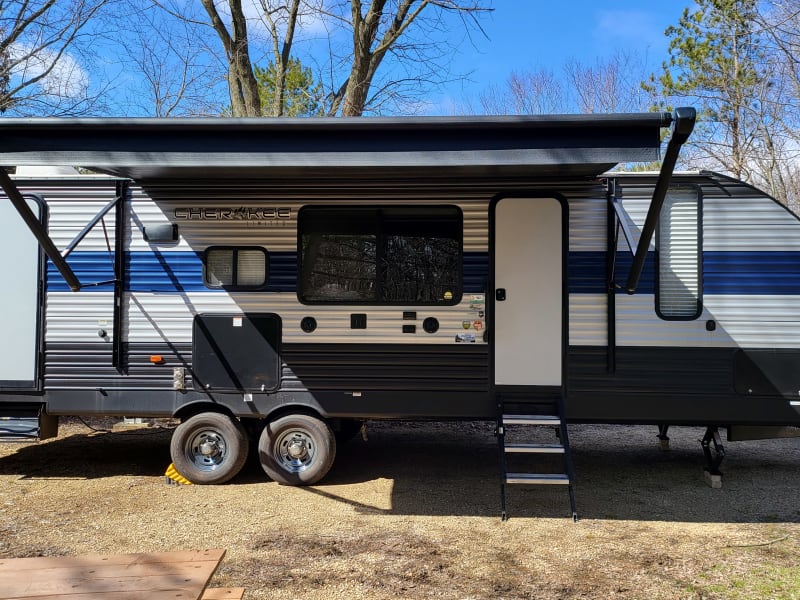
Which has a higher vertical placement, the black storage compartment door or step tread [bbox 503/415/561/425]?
the black storage compartment door

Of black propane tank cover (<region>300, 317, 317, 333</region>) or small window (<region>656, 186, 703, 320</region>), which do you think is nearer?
small window (<region>656, 186, 703, 320</region>)

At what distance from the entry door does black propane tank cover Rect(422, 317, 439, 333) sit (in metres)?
0.50

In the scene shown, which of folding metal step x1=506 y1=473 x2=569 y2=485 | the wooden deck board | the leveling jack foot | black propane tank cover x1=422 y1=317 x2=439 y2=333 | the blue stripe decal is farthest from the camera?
the leveling jack foot

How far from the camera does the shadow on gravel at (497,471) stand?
5168 millimetres

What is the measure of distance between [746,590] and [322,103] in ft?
33.9

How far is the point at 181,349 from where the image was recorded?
5.54 m

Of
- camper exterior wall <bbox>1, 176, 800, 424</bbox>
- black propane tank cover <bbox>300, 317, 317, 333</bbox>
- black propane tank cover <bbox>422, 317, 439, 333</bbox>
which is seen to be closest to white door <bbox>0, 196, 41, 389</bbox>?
camper exterior wall <bbox>1, 176, 800, 424</bbox>

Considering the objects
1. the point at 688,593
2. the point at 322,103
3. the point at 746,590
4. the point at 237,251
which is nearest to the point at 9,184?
the point at 237,251

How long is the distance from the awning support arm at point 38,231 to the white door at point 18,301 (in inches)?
15.3

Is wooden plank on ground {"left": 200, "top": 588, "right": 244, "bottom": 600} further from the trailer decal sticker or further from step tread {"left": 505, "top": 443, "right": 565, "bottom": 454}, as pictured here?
the trailer decal sticker

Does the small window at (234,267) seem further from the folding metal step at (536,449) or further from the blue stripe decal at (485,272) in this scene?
the folding metal step at (536,449)

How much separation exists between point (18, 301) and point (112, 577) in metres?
3.51

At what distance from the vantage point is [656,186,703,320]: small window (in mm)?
5328

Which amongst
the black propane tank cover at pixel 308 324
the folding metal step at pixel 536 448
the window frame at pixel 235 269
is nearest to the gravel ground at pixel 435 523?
the folding metal step at pixel 536 448
